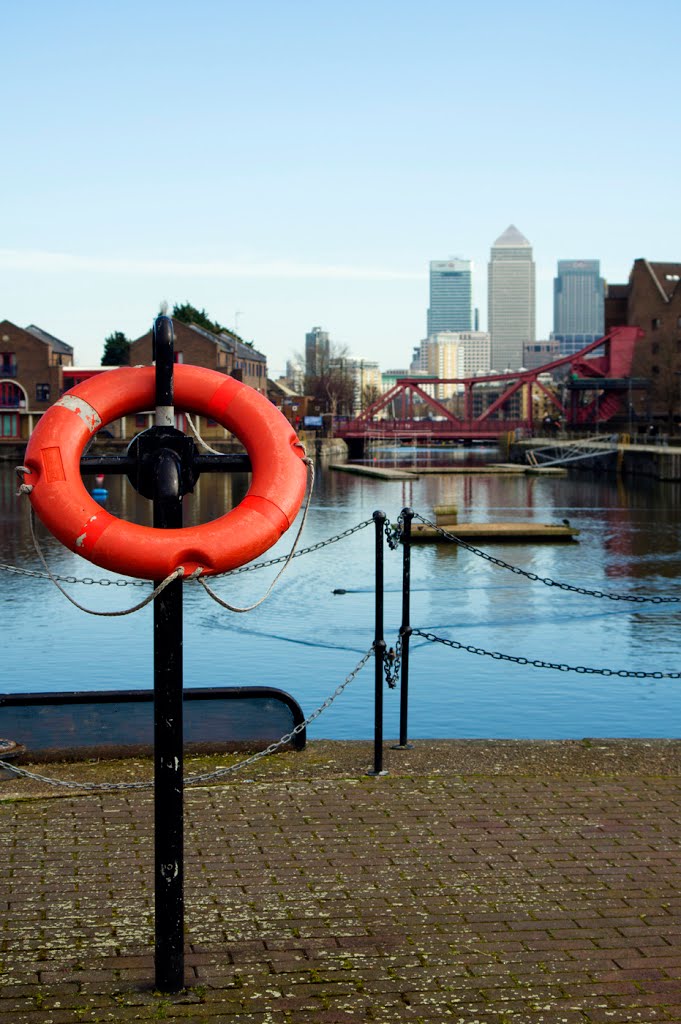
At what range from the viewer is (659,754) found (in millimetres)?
8641

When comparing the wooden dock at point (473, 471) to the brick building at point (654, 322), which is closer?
the wooden dock at point (473, 471)

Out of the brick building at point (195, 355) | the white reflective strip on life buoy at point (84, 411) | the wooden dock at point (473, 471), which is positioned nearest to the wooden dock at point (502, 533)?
the white reflective strip on life buoy at point (84, 411)

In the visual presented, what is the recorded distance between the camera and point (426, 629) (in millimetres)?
22312

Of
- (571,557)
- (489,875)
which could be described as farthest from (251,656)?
(571,557)

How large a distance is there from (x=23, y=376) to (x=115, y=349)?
1498 centimetres

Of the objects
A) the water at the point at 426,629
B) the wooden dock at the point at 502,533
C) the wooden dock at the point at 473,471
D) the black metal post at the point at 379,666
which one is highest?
the wooden dock at the point at 473,471

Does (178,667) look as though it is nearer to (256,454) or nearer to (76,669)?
(256,454)

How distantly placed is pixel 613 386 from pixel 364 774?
105814 millimetres

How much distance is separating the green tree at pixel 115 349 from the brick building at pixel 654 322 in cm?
4565

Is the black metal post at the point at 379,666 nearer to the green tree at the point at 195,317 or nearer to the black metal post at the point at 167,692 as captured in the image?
the black metal post at the point at 167,692

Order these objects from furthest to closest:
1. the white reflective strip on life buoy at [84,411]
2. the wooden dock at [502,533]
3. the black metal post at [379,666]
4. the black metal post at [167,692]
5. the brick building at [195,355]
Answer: the brick building at [195,355], the wooden dock at [502,533], the black metal post at [379,666], the white reflective strip on life buoy at [84,411], the black metal post at [167,692]

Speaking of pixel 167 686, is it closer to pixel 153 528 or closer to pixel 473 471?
pixel 153 528

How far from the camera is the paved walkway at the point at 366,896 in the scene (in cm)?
491

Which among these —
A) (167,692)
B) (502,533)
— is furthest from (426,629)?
(167,692)
